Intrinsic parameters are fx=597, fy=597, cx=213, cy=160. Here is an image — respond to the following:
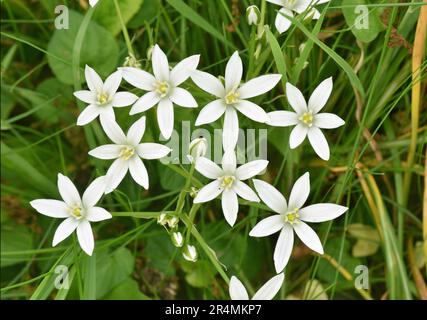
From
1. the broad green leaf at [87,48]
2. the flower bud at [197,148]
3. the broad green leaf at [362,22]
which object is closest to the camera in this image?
the flower bud at [197,148]

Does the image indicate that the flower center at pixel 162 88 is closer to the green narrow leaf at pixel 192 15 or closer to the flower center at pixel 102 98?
the flower center at pixel 102 98

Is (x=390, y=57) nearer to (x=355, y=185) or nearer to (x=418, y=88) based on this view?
(x=418, y=88)

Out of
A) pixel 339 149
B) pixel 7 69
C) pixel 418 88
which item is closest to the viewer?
pixel 418 88

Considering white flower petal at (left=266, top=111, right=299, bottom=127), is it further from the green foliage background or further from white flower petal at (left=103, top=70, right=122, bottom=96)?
white flower petal at (left=103, top=70, right=122, bottom=96)

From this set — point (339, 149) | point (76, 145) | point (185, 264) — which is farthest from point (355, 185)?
point (76, 145)

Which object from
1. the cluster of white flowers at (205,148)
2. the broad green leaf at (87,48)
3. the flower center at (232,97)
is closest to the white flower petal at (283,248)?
the cluster of white flowers at (205,148)

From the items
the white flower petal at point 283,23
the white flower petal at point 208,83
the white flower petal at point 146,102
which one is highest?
the white flower petal at point 283,23

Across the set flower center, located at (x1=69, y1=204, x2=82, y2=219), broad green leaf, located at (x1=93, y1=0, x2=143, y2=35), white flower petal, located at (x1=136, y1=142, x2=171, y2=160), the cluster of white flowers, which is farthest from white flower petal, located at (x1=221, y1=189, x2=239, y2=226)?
broad green leaf, located at (x1=93, y1=0, x2=143, y2=35)
